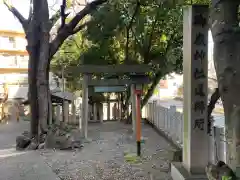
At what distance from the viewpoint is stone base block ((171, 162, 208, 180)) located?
15.6 feet

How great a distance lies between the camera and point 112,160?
278 inches

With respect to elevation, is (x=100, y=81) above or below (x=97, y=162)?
above

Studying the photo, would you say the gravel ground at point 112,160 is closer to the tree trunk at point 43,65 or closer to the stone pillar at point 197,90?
the stone pillar at point 197,90

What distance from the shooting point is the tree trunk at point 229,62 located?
3.19 m

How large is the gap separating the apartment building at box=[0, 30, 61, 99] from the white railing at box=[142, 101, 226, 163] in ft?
31.8

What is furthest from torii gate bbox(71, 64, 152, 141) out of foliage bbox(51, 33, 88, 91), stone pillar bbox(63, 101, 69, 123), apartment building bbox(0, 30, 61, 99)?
apartment building bbox(0, 30, 61, 99)

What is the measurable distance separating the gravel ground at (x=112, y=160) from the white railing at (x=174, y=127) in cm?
35

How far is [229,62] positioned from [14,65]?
2633 cm

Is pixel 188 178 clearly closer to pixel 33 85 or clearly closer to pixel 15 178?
pixel 15 178

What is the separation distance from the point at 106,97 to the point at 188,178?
31.8ft

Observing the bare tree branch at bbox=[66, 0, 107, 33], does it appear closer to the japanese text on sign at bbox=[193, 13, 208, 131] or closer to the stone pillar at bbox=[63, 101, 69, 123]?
the stone pillar at bbox=[63, 101, 69, 123]

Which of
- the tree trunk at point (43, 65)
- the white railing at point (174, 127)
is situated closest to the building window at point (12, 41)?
the white railing at point (174, 127)

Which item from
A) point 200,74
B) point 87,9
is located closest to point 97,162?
point 200,74

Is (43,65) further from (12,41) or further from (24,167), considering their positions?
(12,41)
